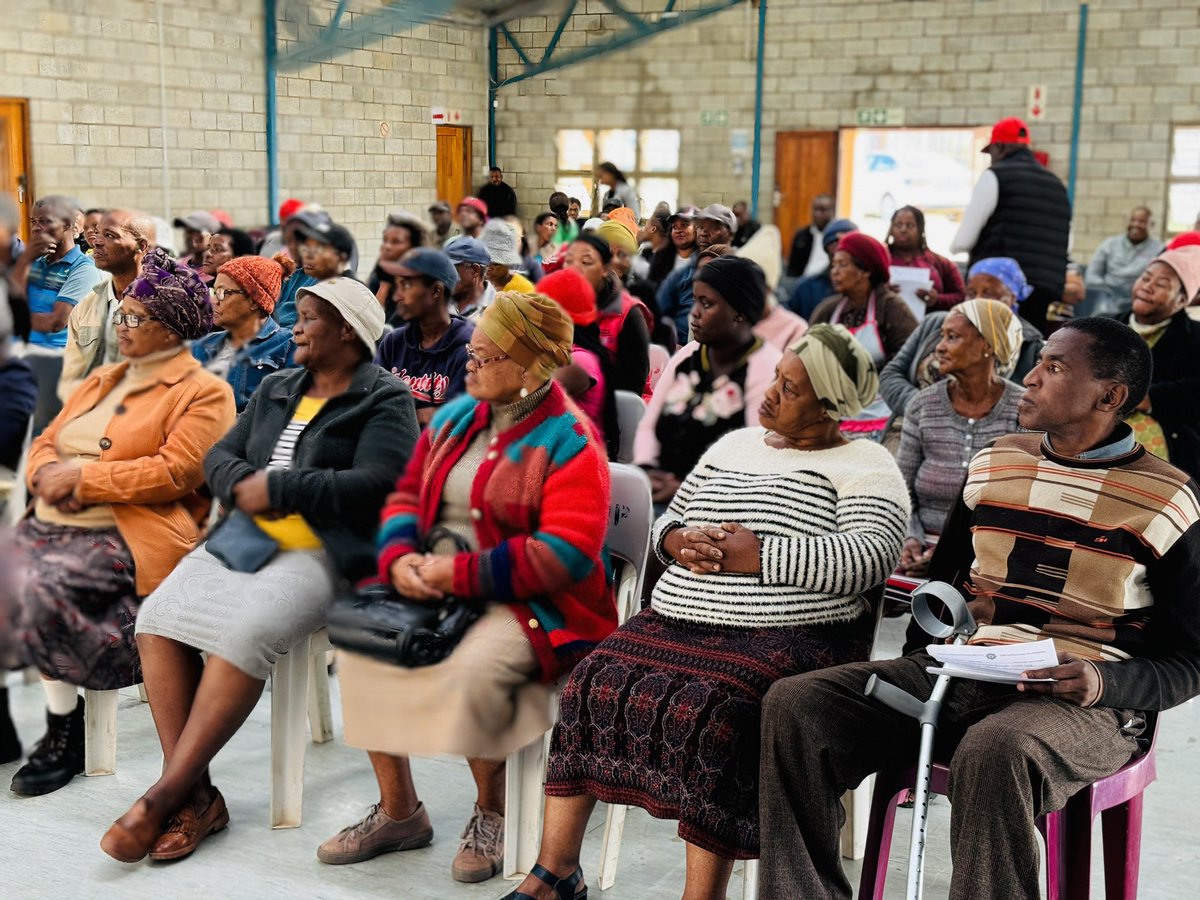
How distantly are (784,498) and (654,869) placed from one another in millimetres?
845

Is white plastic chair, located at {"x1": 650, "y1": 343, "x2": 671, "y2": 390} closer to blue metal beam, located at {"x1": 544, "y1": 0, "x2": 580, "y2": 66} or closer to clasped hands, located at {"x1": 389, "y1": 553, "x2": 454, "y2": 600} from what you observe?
blue metal beam, located at {"x1": 544, "y1": 0, "x2": 580, "y2": 66}

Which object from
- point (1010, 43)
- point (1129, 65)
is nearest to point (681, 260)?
point (1010, 43)

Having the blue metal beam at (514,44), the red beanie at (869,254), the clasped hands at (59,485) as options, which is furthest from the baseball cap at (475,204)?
the red beanie at (869,254)

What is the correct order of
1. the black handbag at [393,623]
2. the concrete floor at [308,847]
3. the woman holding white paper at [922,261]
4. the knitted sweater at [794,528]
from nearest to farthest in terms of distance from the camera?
the black handbag at [393,623] → the knitted sweater at [794,528] → the concrete floor at [308,847] → the woman holding white paper at [922,261]

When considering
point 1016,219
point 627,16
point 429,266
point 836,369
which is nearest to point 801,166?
point 836,369

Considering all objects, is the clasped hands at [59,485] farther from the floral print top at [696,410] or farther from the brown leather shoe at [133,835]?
the floral print top at [696,410]

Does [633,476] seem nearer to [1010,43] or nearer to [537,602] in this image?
[537,602]

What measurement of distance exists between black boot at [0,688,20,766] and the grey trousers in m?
1.36

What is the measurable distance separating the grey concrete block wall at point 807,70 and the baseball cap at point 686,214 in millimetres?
61

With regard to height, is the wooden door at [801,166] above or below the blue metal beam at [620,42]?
below

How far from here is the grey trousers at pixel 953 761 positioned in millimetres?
1940

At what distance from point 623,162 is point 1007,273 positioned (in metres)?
3.51

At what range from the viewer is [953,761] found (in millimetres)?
2035

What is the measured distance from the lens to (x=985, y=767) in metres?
1.96
